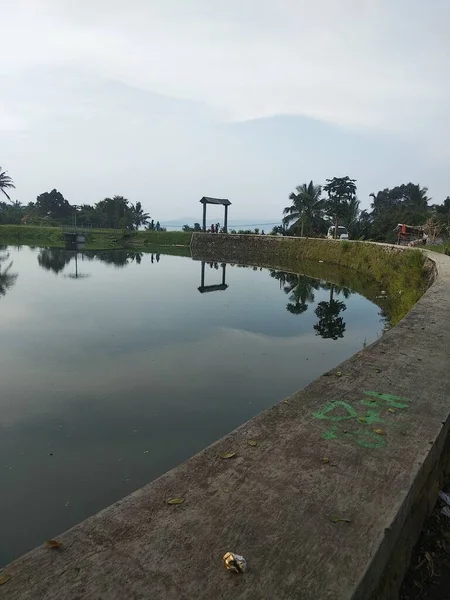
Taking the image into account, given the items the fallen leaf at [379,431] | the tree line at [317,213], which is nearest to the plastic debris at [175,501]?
the fallen leaf at [379,431]

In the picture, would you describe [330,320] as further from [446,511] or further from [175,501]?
[175,501]

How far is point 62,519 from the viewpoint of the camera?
11.2ft

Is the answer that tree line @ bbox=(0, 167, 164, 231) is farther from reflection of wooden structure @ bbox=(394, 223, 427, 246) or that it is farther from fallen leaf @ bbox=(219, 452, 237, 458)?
fallen leaf @ bbox=(219, 452, 237, 458)

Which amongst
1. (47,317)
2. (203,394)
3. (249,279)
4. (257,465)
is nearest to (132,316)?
(47,317)

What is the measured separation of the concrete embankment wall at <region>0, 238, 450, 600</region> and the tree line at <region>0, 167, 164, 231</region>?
1927 inches

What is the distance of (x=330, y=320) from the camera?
11.8m

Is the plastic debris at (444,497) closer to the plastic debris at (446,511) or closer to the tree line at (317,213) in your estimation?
the plastic debris at (446,511)

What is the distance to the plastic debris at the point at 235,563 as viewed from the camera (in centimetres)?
162

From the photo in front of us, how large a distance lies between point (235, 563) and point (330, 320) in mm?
10571

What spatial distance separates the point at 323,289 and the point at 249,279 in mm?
4376

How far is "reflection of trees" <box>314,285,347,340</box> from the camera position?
402 inches

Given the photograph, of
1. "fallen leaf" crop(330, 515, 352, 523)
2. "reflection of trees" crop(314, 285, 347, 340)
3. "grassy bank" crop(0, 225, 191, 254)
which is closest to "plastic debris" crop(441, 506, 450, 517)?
"fallen leaf" crop(330, 515, 352, 523)

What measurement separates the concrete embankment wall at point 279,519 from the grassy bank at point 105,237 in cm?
4034

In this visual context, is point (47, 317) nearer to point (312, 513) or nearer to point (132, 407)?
point (132, 407)
